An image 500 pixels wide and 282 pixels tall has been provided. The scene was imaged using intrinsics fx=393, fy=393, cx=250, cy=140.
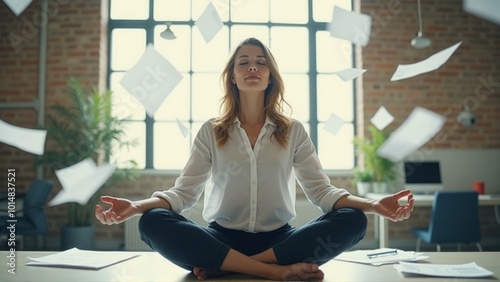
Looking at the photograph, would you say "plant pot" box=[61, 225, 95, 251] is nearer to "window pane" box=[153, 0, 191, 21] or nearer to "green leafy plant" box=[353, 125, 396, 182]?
"window pane" box=[153, 0, 191, 21]

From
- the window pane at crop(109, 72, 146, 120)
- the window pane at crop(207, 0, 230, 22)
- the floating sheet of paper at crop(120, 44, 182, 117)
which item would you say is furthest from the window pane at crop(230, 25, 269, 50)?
the window pane at crop(109, 72, 146, 120)

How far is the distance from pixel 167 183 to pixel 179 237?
289cm

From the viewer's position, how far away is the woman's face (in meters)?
1.50

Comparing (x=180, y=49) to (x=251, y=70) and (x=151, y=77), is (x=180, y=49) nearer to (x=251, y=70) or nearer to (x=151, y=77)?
(x=151, y=77)

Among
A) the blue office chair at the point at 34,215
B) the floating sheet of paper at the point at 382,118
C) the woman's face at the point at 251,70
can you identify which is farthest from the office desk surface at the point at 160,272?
the floating sheet of paper at the point at 382,118

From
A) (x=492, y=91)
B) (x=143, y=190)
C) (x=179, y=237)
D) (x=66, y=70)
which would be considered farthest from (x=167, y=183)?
(x=492, y=91)

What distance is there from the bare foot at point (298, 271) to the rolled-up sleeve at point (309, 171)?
0.28 meters

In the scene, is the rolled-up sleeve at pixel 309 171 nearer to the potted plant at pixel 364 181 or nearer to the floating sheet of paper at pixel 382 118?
the potted plant at pixel 364 181

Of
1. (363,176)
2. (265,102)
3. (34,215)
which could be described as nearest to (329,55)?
(363,176)

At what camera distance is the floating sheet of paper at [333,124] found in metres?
4.06

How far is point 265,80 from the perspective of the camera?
1524 millimetres

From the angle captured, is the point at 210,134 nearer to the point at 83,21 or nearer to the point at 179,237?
the point at 179,237

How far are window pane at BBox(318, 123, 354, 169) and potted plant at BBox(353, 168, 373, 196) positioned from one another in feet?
1.68

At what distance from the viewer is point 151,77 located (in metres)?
2.76
